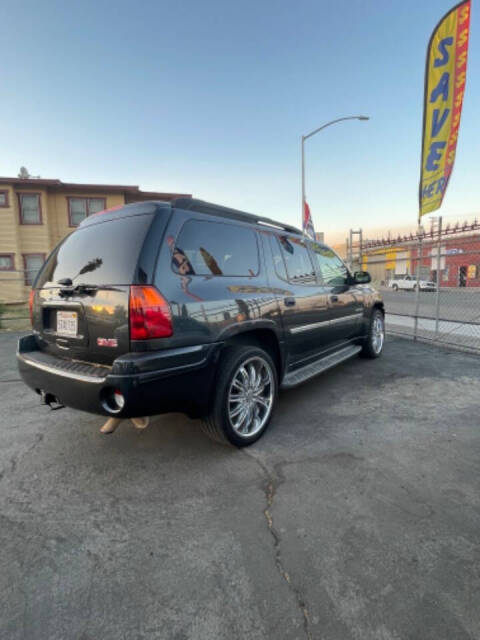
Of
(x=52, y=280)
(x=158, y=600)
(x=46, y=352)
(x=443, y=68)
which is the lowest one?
(x=158, y=600)

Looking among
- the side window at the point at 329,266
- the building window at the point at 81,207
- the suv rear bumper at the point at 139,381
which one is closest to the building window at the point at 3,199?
the building window at the point at 81,207

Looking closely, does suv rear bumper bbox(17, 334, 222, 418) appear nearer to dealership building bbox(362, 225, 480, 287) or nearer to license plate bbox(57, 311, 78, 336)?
license plate bbox(57, 311, 78, 336)

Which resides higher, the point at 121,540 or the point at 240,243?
the point at 240,243

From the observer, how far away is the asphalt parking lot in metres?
1.39

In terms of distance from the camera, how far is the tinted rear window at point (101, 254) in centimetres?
220

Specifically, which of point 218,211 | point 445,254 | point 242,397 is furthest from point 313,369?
point 445,254

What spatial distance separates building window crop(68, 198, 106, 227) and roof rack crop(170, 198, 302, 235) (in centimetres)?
1645

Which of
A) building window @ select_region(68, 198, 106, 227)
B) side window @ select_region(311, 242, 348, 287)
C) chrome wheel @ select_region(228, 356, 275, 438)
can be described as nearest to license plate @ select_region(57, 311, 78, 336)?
chrome wheel @ select_region(228, 356, 275, 438)

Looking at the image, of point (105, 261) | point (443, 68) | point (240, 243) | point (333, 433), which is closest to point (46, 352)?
point (105, 261)

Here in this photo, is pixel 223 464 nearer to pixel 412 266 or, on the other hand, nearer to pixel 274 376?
pixel 274 376

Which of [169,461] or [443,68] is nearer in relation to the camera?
[169,461]

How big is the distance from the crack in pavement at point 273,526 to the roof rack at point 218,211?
1.97m

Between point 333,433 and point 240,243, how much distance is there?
1867mm

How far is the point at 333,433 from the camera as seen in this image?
2986 mm
